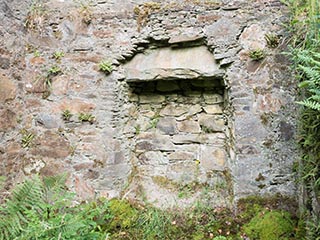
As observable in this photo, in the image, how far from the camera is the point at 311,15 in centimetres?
246

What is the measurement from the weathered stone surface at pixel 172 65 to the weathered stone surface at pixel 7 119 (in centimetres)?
115

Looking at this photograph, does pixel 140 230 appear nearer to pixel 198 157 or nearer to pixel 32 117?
pixel 198 157

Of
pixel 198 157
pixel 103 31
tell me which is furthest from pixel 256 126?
pixel 103 31

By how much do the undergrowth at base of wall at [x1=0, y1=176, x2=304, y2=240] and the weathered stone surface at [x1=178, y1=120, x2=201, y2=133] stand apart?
0.72 m

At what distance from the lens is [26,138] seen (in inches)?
126

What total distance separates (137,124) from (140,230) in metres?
1.08

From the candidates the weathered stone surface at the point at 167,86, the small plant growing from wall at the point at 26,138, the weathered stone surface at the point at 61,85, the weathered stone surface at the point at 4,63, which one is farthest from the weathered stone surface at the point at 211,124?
the weathered stone surface at the point at 4,63

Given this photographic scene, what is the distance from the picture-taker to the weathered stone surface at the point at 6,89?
3111 mm

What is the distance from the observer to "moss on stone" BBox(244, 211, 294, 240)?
2.51 meters

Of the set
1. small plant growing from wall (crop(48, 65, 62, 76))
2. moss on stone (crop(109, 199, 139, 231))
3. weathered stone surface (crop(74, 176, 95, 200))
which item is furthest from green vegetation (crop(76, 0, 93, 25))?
moss on stone (crop(109, 199, 139, 231))

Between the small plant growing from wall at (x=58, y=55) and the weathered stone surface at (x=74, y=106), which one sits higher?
the small plant growing from wall at (x=58, y=55)

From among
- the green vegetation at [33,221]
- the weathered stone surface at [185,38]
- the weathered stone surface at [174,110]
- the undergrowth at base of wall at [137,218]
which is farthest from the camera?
the weathered stone surface at [174,110]

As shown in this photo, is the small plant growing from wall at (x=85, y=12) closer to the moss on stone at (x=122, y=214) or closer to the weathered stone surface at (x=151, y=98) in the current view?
the weathered stone surface at (x=151, y=98)

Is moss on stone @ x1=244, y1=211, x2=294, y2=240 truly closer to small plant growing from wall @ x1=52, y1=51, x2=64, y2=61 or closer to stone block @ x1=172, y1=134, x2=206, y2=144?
stone block @ x1=172, y1=134, x2=206, y2=144
